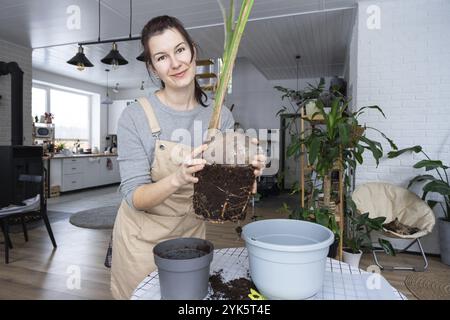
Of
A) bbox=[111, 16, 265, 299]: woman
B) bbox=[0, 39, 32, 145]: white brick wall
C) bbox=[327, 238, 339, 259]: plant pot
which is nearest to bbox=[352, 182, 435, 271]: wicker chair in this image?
bbox=[327, 238, 339, 259]: plant pot

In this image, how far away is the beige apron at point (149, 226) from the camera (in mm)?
1027

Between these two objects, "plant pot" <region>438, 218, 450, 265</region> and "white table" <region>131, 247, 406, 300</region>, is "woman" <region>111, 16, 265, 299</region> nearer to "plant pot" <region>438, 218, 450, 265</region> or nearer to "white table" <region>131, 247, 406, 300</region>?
"white table" <region>131, 247, 406, 300</region>

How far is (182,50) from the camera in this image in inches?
35.4

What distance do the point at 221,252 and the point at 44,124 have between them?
759 centimetres

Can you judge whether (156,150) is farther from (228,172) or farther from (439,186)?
(439,186)

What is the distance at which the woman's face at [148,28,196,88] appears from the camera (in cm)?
88

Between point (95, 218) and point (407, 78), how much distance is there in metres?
4.62

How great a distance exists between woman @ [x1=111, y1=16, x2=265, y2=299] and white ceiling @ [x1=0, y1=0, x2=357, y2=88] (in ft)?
9.14

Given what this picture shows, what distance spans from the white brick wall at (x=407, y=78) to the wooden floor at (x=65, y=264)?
109 centimetres
